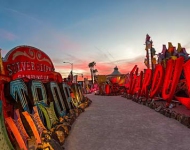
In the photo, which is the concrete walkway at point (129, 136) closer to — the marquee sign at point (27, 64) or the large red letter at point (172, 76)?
the marquee sign at point (27, 64)

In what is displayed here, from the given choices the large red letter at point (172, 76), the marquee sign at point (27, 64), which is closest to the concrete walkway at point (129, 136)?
the marquee sign at point (27, 64)

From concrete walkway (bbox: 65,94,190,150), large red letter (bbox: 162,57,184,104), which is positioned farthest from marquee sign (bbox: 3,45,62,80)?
large red letter (bbox: 162,57,184,104)

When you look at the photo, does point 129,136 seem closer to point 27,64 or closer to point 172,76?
point 27,64

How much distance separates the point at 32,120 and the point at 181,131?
22.3 feet

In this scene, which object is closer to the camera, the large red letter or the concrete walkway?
the concrete walkway

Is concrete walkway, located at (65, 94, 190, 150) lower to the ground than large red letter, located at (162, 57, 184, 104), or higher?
lower

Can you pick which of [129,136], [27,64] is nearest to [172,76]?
[129,136]

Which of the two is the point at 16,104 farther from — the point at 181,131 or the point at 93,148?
the point at 181,131

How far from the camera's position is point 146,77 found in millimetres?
22484

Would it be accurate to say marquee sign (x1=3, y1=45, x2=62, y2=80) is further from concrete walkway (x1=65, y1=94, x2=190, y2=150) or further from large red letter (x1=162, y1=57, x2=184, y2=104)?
large red letter (x1=162, y1=57, x2=184, y2=104)

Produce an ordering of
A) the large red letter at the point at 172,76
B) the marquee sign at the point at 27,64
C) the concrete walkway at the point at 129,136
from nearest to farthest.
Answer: the concrete walkway at the point at 129,136 < the marquee sign at the point at 27,64 < the large red letter at the point at 172,76

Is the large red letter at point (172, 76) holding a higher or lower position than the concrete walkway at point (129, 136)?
higher

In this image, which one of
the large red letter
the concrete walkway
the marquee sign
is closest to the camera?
the concrete walkway

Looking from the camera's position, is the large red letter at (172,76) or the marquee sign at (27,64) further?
the large red letter at (172,76)
